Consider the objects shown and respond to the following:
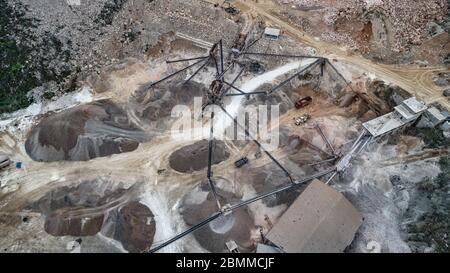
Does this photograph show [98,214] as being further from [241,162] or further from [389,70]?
[389,70]

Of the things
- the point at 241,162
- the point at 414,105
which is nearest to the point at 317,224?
the point at 241,162

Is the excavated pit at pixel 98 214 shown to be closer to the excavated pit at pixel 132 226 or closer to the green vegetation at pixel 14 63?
the excavated pit at pixel 132 226

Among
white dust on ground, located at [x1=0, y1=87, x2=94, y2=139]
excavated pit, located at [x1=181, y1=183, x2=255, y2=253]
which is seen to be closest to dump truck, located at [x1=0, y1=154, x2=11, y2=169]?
white dust on ground, located at [x1=0, y1=87, x2=94, y2=139]

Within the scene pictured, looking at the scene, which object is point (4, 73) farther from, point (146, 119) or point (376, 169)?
point (376, 169)

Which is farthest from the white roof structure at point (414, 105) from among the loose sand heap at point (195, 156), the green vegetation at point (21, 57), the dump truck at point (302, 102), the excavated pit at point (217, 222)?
the green vegetation at point (21, 57)

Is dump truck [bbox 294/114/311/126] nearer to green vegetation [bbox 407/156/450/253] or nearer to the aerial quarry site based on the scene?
the aerial quarry site
